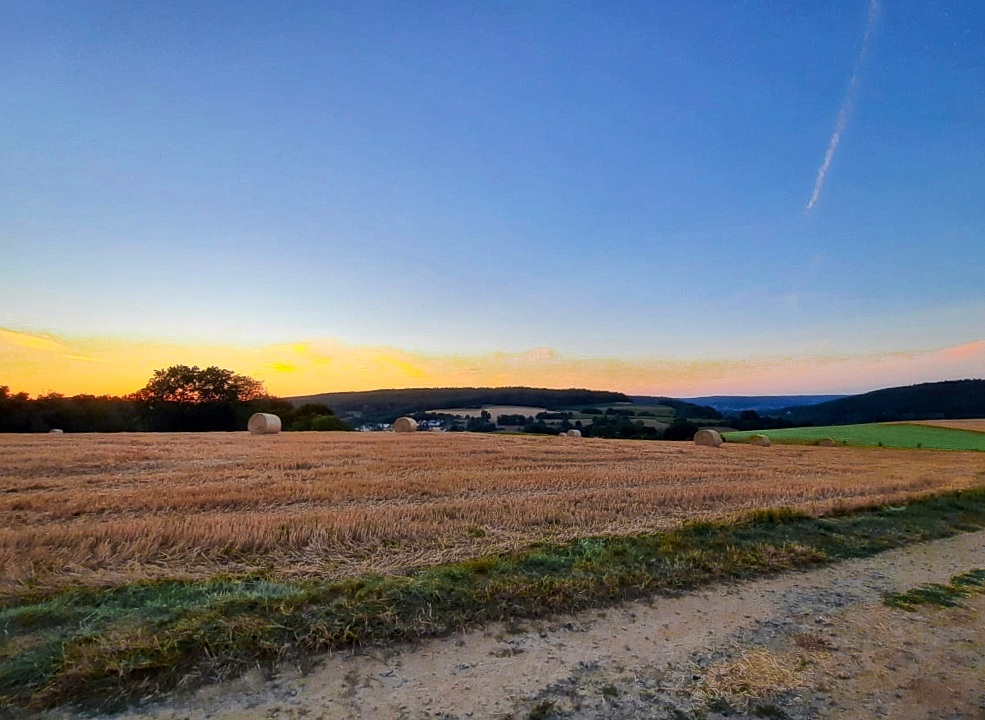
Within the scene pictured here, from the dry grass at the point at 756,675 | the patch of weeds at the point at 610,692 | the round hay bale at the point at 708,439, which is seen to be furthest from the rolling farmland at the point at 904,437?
the patch of weeds at the point at 610,692

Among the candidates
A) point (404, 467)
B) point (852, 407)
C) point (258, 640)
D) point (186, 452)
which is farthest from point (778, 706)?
point (852, 407)

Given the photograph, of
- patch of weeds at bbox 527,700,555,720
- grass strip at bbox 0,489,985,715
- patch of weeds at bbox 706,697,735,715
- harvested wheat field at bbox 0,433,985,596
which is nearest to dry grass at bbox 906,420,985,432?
harvested wheat field at bbox 0,433,985,596

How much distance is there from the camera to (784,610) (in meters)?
→ 5.44

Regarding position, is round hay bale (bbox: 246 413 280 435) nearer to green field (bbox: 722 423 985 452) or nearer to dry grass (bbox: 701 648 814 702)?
green field (bbox: 722 423 985 452)

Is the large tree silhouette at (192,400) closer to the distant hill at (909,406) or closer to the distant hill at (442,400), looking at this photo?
the distant hill at (442,400)

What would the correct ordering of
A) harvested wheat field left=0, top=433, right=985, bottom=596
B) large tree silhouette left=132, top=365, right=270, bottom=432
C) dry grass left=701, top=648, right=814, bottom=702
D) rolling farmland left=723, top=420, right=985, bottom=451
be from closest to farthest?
dry grass left=701, top=648, right=814, bottom=702 → harvested wheat field left=0, top=433, right=985, bottom=596 → rolling farmland left=723, top=420, right=985, bottom=451 → large tree silhouette left=132, top=365, right=270, bottom=432

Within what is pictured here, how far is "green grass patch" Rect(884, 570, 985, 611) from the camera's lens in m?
5.78

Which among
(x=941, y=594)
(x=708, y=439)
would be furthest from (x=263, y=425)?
(x=941, y=594)

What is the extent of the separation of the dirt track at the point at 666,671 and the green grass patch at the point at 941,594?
7.2 inches

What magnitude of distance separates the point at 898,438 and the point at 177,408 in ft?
199

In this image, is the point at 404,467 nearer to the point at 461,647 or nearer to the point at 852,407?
the point at 461,647

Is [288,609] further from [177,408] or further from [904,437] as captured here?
[177,408]

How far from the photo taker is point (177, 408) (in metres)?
52.9

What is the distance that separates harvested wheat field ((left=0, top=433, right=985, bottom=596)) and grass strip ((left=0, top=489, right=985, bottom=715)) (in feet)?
2.04
